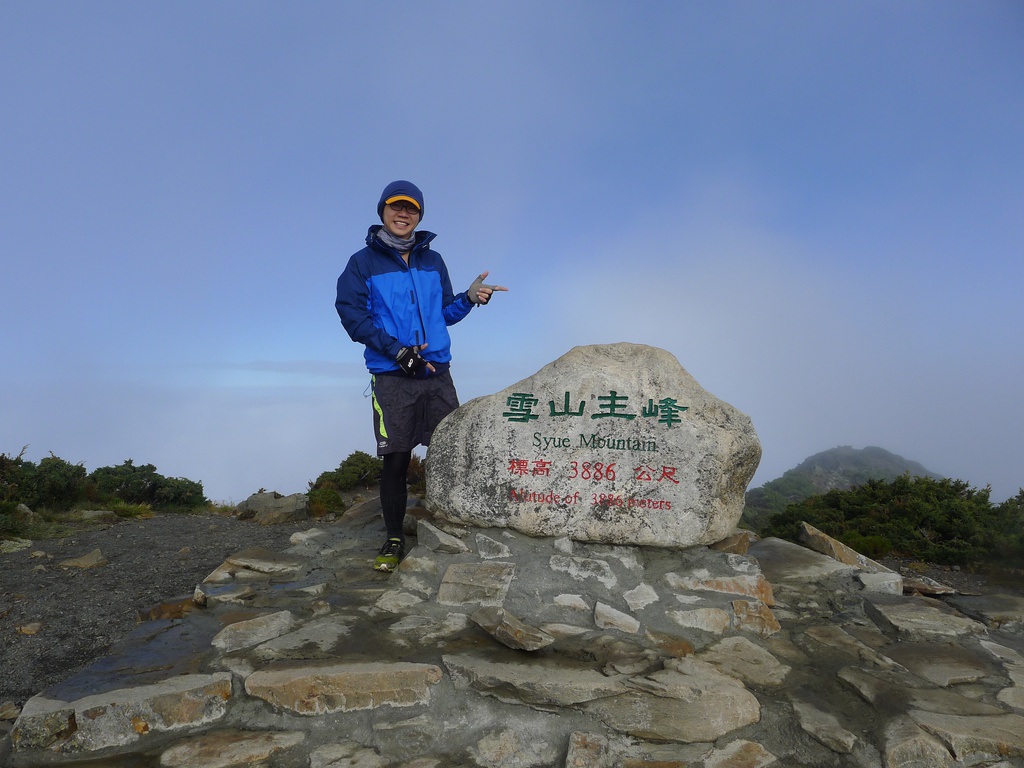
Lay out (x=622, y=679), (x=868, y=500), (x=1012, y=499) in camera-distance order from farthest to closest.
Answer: (x=868, y=500), (x=1012, y=499), (x=622, y=679)

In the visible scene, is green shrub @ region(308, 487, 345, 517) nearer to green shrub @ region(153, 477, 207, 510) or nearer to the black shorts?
green shrub @ region(153, 477, 207, 510)

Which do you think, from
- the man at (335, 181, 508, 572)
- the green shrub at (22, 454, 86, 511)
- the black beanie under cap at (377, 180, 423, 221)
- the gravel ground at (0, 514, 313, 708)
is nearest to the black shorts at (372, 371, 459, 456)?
the man at (335, 181, 508, 572)

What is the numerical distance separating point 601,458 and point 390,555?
6.78ft

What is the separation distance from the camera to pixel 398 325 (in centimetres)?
557

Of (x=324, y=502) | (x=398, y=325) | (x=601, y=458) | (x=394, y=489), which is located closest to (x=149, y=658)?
(x=394, y=489)

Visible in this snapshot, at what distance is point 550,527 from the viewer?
17.2 feet

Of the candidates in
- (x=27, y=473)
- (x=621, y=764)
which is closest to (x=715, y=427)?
(x=621, y=764)

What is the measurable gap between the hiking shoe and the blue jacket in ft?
5.15

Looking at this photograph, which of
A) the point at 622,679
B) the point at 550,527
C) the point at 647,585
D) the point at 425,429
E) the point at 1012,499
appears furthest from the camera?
the point at 1012,499

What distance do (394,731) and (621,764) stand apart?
120 centimetres

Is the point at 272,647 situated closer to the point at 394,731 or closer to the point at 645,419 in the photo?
the point at 394,731

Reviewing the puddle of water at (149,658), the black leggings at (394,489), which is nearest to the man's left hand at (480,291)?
the black leggings at (394,489)

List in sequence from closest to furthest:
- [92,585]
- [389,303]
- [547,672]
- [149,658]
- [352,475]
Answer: [547,672] → [149,658] → [389,303] → [92,585] → [352,475]

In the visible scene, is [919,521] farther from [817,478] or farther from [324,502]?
[817,478]
